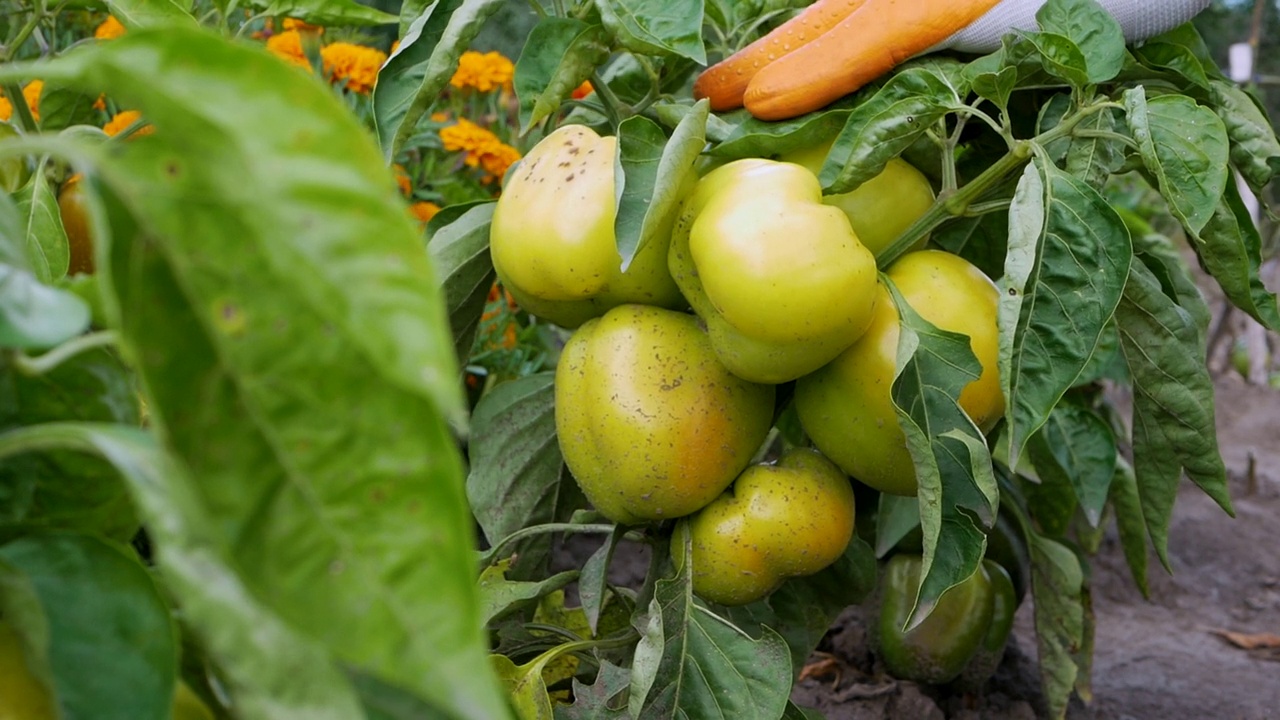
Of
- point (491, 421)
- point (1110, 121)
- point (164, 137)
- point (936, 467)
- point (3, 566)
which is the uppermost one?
point (164, 137)

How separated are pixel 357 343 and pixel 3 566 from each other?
0.21 metres

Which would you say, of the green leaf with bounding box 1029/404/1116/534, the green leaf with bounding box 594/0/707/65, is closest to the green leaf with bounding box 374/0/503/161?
the green leaf with bounding box 594/0/707/65

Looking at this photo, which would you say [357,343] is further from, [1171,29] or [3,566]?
[1171,29]

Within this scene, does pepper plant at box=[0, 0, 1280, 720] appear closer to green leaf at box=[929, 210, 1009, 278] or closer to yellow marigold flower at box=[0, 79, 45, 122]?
green leaf at box=[929, 210, 1009, 278]

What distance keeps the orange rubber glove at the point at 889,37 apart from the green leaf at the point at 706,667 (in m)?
0.44

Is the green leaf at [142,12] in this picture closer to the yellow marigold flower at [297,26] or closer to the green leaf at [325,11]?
the green leaf at [325,11]

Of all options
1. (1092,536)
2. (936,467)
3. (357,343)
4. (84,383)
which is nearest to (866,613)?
(1092,536)

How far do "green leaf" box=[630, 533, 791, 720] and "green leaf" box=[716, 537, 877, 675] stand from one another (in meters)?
0.23

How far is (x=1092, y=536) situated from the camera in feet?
6.26

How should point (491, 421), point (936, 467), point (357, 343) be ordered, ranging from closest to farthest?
point (357, 343) < point (936, 467) < point (491, 421)

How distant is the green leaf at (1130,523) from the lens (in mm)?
1463

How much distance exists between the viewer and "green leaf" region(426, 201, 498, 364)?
3.79 ft

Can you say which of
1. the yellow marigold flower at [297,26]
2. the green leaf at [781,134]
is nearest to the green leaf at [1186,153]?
the green leaf at [781,134]

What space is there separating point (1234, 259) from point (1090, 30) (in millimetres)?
254
